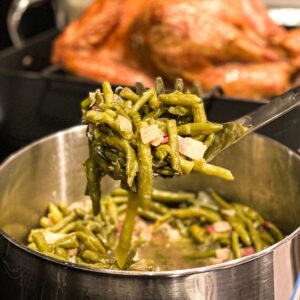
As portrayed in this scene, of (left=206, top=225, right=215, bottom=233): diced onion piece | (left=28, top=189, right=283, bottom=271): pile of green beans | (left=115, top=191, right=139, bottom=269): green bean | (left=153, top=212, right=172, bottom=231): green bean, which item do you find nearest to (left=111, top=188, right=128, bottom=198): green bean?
(left=28, top=189, right=283, bottom=271): pile of green beans

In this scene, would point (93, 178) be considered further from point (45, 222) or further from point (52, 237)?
point (45, 222)

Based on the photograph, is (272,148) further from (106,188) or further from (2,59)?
(2,59)

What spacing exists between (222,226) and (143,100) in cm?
48

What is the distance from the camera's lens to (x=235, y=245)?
1.46 m

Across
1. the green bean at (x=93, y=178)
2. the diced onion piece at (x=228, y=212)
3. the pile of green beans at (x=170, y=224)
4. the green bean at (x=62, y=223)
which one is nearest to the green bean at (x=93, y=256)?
the pile of green beans at (x=170, y=224)

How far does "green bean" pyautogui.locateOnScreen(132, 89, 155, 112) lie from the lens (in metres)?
1.21

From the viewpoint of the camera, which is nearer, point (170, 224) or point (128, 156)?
point (128, 156)

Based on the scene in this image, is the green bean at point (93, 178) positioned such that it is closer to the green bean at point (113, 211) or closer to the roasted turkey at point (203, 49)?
the green bean at point (113, 211)

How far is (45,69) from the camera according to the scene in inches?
99.2

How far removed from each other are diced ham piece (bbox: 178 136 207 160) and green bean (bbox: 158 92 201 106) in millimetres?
→ 72

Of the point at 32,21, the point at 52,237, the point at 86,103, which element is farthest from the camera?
the point at 32,21

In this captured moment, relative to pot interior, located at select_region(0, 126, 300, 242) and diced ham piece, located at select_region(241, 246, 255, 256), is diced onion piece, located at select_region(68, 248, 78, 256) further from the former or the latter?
diced ham piece, located at select_region(241, 246, 255, 256)

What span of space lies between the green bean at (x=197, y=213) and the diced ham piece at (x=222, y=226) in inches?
0.6

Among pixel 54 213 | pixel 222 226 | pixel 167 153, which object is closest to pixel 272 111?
pixel 167 153
